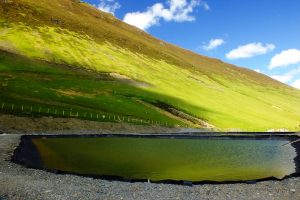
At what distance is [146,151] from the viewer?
5934cm

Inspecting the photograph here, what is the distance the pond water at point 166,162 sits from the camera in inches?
1593

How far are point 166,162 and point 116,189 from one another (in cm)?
1872

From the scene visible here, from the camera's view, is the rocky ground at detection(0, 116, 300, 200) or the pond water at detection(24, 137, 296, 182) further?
the pond water at detection(24, 137, 296, 182)

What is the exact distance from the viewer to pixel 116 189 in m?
30.5

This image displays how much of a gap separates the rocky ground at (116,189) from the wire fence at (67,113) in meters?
63.0

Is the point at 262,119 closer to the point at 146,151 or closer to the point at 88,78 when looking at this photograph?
the point at 88,78

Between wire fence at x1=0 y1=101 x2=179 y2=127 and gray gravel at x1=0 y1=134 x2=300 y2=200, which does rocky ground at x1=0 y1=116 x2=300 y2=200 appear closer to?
gray gravel at x1=0 y1=134 x2=300 y2=200

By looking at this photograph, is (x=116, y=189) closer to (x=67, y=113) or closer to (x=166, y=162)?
(x=166, y=162)

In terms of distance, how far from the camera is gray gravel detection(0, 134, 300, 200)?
27859 millimetres

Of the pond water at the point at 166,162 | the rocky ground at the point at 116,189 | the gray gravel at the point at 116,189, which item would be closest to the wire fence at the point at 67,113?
the pond water at the point at 166,162

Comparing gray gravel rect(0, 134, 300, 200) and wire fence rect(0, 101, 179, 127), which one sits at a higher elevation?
wire fence rect(0, 101, 179, 127)

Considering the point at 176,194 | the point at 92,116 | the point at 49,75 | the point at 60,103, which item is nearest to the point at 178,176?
the point at 176,194

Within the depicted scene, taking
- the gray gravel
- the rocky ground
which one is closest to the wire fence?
the rocky ground

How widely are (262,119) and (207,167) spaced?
133366 mm
